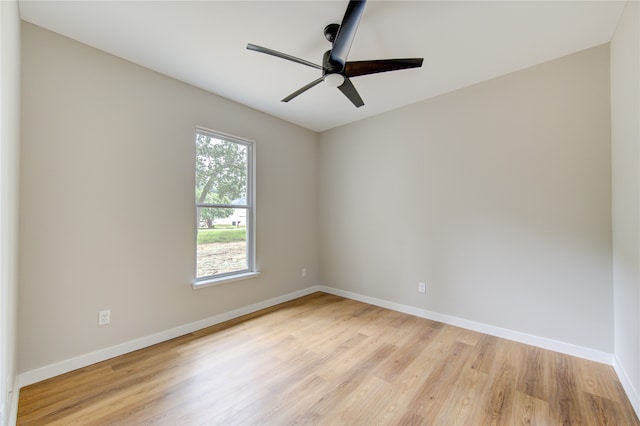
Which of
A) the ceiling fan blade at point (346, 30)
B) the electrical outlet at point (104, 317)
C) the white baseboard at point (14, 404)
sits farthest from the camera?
the electrical outlet at point (104, 317)

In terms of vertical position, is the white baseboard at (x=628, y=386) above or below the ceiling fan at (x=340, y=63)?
below

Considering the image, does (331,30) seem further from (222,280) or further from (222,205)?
(222,280)

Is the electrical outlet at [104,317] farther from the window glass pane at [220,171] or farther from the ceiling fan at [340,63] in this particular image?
the ceiling fan at [340,63]

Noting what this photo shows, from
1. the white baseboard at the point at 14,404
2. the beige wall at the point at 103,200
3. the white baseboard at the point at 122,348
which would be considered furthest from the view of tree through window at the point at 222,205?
the white baseboard at the point at 14,404

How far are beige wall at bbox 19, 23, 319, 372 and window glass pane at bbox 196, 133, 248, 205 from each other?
0.54 feet

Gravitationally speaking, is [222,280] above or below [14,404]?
above

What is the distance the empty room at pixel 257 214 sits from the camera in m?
1.81

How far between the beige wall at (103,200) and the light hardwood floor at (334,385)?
40 centimetres

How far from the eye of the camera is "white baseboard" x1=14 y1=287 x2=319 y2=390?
6.53 ft

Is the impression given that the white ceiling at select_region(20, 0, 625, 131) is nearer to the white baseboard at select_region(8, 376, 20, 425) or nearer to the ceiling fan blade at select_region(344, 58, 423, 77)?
the ceiling fan blade at select_region(344, 58, 423, 77)

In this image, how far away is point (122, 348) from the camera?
239cm

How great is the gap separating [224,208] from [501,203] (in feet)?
10.2

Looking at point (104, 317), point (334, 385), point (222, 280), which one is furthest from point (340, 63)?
point (104, 317)

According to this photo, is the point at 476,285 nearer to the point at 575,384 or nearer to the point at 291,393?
the point at 575,384
